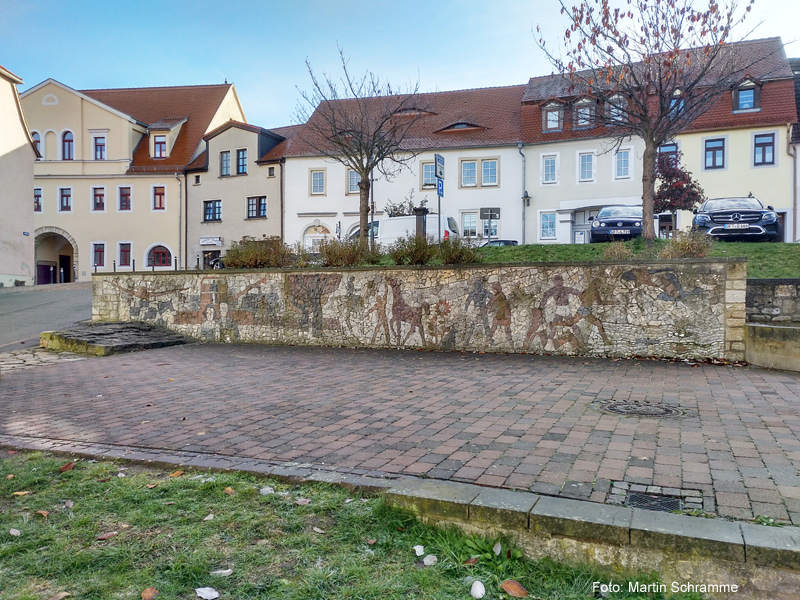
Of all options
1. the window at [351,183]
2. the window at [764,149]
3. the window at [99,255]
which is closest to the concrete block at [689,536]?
the window at [764,149]

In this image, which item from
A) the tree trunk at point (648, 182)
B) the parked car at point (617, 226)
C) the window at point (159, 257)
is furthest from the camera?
the window at point (159, 257)

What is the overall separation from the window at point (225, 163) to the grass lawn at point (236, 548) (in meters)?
38.2

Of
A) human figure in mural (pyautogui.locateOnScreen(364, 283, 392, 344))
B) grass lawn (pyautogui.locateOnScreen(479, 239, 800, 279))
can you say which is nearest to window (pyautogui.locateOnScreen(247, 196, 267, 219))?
grass lawn (pyautogui.locateOnScreen(479, 239, 800, 279))

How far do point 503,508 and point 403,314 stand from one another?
8899 mm

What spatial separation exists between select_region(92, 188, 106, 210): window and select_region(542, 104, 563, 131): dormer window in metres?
29.7

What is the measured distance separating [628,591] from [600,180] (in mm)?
33035

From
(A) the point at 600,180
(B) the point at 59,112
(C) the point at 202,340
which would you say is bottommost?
(C) the point at 202,340

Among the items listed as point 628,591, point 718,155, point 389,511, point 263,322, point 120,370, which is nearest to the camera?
point 628,591

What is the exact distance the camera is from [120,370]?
9773 mm

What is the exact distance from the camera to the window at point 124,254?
41656 mm

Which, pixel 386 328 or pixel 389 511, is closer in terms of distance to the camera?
pixel 389 511

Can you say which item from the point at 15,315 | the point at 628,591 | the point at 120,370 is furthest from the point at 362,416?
the point at 15,315

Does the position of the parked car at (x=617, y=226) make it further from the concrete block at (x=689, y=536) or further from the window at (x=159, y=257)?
the window at (x=159, y=257)

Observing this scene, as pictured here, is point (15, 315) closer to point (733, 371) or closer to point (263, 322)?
point (263, 322)
